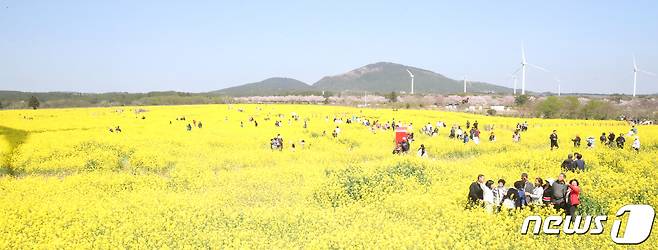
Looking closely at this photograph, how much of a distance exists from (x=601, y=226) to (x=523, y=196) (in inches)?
79.0

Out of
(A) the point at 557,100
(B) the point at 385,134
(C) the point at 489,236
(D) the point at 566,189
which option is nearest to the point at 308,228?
(C) the point at 489,236

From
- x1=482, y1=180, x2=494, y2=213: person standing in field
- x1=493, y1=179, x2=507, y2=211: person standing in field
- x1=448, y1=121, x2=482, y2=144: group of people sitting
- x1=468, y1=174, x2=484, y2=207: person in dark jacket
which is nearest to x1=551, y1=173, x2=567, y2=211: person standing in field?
x1=493, y1=179, x2=507, y2=211: person standing in field

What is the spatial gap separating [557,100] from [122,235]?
295ft

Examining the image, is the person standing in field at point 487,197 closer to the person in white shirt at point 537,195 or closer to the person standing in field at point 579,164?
the person in white shirt at point 537,195

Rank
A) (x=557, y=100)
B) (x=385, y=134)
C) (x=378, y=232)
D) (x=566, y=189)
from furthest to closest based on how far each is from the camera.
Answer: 1. (x=557, y=100)
2. (x=385, y=134)
3. (x=566, y=189)
4. (x=378, y=232)

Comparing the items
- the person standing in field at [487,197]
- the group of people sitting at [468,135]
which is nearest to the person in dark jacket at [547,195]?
the person standing in field at [487,197]

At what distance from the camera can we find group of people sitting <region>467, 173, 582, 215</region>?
13055mm

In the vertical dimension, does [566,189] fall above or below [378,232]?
above

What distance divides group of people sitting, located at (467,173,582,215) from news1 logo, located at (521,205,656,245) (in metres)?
0.55

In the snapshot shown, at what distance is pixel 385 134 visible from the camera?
3994 cm

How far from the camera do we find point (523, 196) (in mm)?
13594

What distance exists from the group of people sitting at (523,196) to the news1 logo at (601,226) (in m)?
0.55

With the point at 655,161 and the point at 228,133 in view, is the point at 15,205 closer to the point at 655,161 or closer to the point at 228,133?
the point at 655,161

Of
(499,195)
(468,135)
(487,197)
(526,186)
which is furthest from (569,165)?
(468,135)
